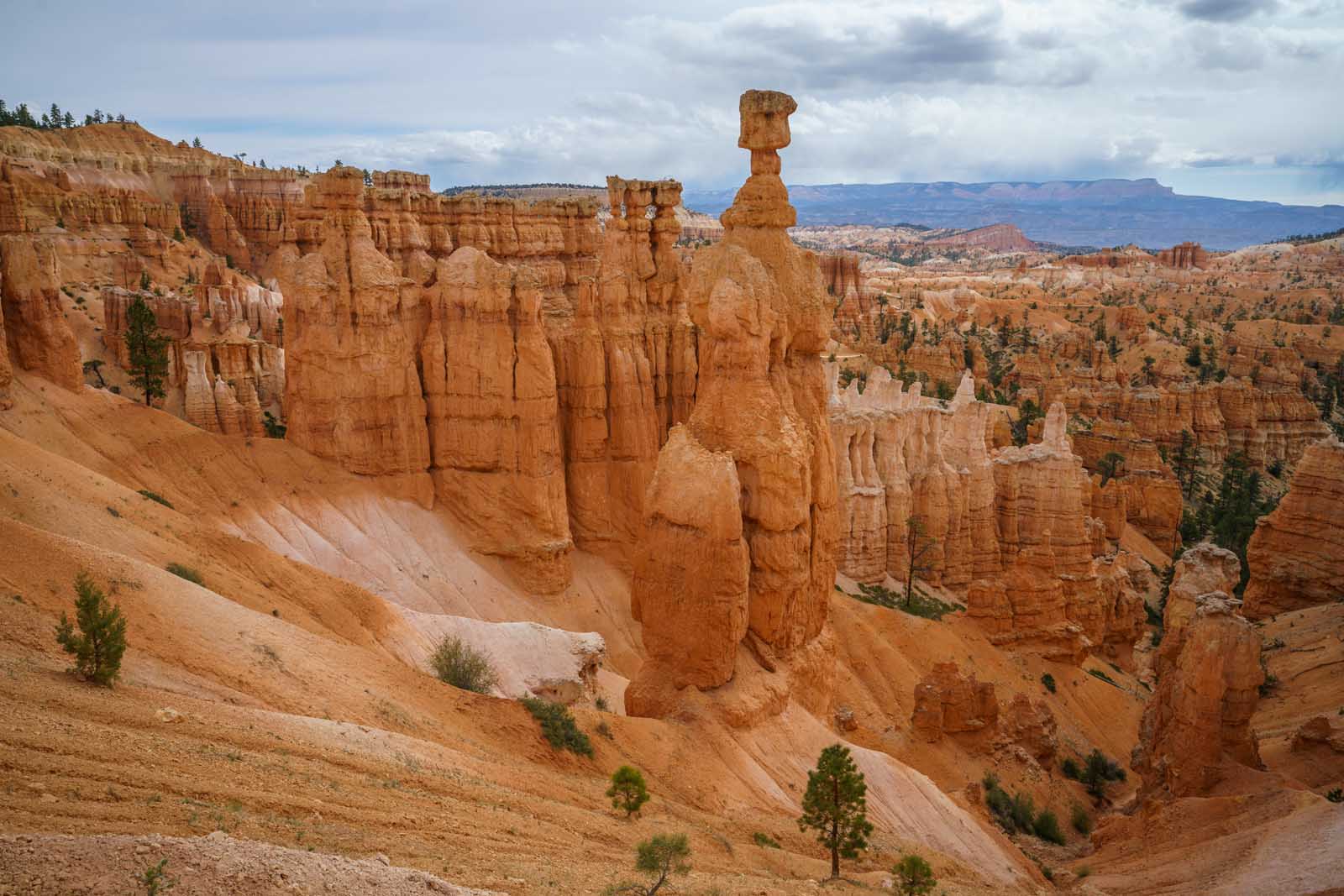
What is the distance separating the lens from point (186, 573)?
55.6ft

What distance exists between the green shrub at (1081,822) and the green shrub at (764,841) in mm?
12579

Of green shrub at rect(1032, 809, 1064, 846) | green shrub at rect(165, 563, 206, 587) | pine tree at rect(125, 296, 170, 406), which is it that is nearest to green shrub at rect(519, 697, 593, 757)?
green shrub at rect(165, 563, 206, 587)

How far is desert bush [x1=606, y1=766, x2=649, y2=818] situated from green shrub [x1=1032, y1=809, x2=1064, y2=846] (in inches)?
544

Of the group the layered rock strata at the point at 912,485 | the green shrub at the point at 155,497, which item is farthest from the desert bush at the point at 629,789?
the layered rock strata at the point at 912,485

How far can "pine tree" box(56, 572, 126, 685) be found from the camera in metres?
10.5

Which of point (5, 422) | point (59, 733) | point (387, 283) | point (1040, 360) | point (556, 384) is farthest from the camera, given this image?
point (1040, 360)

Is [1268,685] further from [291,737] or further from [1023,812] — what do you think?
[291,737]

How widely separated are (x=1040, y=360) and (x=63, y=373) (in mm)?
75767

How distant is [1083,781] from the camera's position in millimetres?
25688

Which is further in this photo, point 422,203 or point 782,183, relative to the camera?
point 422,203

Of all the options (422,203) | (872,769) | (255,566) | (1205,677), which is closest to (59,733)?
(255,566)

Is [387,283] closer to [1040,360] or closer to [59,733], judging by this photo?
[59,733]

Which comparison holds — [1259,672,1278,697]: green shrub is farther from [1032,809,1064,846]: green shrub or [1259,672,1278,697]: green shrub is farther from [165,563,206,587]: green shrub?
[165,563,206,587]: green shrub

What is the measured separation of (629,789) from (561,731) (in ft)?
9.15
